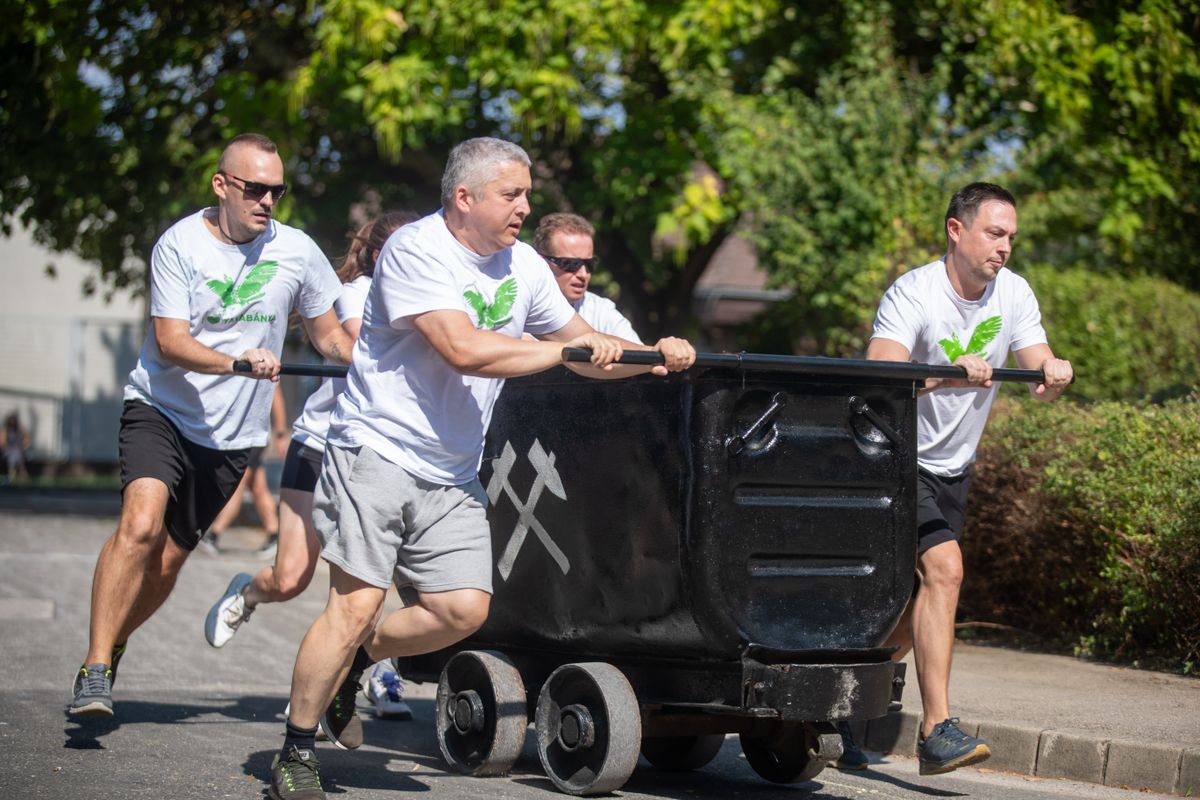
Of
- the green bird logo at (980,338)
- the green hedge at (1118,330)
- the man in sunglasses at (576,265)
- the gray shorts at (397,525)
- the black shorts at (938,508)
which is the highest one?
the green hedge at (1118,330)

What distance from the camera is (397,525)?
14.8 feet

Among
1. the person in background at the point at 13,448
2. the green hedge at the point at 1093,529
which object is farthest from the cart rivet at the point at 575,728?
the person in background at the point at 13,448

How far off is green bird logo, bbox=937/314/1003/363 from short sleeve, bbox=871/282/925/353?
152 millimetres

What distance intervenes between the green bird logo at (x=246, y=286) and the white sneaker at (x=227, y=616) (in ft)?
3.83

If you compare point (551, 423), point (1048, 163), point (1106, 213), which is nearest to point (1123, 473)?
point (551, 423)

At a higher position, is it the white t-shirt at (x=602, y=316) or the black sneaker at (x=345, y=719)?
the white t-shirt at (x=602, y=316)

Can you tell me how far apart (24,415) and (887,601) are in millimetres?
25977

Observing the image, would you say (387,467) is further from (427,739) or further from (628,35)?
(628,35)

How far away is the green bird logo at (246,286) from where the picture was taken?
18.1 feet

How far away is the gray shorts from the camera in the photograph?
175 inches

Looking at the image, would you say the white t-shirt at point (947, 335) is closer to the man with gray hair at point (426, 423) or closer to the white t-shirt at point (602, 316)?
the man with gray hair at point (426, 423)

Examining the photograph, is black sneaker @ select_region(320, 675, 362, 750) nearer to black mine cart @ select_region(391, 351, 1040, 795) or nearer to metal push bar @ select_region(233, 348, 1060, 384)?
black mine cart @ select_region(391, 351, 1040, 795)

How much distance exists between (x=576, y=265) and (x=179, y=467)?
5.68 ft

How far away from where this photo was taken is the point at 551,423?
497 cm
